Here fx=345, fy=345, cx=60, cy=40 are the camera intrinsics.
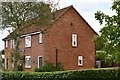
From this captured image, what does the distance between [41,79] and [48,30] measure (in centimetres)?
968

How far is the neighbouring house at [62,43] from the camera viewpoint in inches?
1028

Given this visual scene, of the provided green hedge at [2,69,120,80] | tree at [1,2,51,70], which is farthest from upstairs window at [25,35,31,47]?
green hedge at [2,69,120,80]

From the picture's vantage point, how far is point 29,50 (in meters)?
27.9

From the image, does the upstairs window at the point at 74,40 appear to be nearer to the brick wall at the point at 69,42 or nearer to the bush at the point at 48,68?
the brick wall at the point at 69,42

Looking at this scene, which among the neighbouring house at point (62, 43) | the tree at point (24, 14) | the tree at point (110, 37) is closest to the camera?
the tree at point (110, 37)

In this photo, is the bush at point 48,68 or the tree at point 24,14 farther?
the bush at point 48,68

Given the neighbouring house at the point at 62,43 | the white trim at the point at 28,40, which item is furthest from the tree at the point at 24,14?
the white trim at the point at 28,40

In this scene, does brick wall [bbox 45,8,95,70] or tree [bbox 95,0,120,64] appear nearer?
tree [bbox 95,0,120,64]

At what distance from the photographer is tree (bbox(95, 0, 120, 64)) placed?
9438 mm

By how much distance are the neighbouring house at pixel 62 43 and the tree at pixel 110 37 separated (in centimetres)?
1494

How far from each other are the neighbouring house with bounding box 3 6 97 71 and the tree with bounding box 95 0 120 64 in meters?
14.9

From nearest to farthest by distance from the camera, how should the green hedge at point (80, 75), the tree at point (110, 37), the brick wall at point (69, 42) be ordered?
1. the tree at point (110, 37)
2. the green hedge at point (80, 75)
3. the brick wall at point (69, 42)

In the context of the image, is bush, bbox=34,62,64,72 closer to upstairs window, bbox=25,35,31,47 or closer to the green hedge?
upstairs window, bbox=25,35,31,47

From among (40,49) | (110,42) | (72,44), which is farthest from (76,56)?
(110,42)
